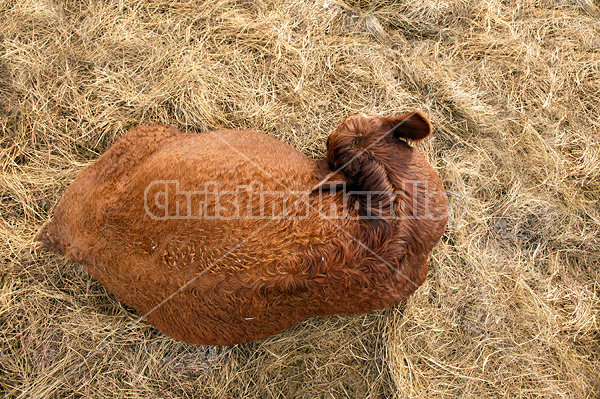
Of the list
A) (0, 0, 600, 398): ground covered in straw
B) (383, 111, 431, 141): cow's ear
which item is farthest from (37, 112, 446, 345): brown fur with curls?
(0, 0, 600, 398): ground covered in straw

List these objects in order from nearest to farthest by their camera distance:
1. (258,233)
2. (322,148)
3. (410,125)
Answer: (258,233)
(410,125)
(322,148)

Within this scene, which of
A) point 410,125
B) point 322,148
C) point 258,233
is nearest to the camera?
point 258,233

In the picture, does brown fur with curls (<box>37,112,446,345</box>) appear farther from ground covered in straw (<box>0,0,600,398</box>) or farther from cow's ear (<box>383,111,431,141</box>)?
ground covered in straw (<box>0,0,600,398</box>)

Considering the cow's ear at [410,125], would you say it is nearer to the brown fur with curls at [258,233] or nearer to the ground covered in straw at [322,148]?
the brown fur with curls at [258,233]

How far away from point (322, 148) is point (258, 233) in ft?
4.85

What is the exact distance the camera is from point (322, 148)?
10.7 feet

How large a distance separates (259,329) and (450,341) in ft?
5.82

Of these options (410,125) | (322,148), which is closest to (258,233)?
(410,125)

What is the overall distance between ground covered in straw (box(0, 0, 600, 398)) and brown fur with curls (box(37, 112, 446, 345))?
3.15ft

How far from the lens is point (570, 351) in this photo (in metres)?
3.17

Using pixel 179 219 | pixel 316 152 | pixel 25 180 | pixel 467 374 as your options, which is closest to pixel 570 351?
pixel 467 374

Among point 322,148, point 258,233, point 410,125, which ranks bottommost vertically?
point 322,148

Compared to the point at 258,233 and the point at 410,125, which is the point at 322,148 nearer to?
the point at 410,125

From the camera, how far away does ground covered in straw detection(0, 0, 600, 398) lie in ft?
9.97
